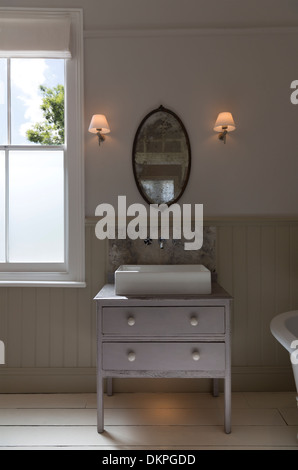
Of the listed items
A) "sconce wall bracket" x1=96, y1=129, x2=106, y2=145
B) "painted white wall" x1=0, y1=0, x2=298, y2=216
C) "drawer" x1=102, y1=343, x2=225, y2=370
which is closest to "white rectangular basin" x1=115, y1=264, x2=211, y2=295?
"drawer" x1=102, y1=343, x2=225, y2=370

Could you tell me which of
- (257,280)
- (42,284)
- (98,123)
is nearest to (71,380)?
(42,284)

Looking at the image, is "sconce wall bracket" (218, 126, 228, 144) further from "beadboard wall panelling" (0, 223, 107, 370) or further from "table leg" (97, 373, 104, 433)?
"table leg" (97, 373, 104, 433)

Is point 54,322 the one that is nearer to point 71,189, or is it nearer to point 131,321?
point 131,321

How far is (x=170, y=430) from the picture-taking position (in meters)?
2.08

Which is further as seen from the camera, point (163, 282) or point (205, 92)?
point (205, 92)

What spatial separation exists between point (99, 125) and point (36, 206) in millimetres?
766

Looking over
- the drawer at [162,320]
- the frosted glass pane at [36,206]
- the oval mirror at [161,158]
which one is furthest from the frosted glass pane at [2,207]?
the drawer at [162,320]

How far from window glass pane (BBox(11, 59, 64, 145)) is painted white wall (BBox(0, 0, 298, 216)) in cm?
23

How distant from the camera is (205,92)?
8.34ft

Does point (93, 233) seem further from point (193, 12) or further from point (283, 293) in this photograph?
point (193, 12)

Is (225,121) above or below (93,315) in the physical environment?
above

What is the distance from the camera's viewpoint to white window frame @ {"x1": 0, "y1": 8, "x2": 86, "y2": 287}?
253cm

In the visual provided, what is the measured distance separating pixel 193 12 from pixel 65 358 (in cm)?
266
